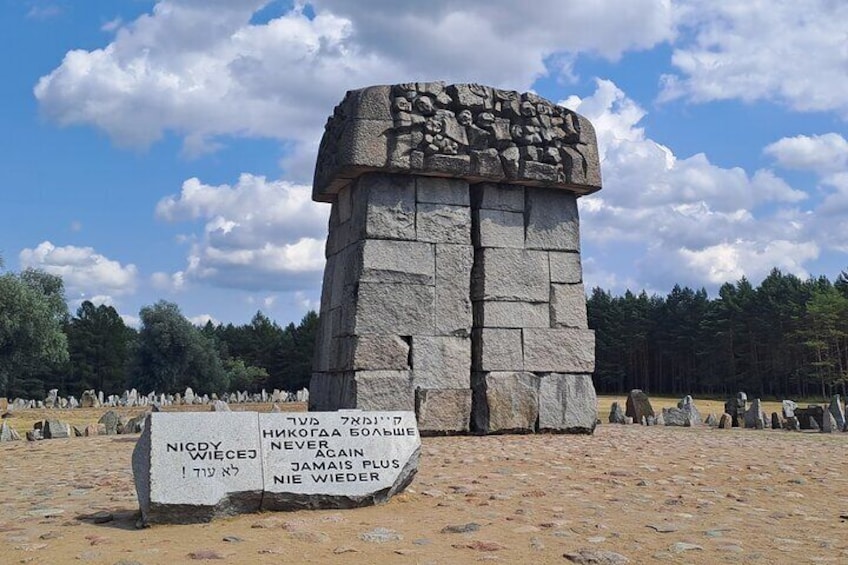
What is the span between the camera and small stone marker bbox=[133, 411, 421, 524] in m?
5.82

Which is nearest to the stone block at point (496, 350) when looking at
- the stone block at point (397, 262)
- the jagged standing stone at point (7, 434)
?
the stone block at point (397, 262)

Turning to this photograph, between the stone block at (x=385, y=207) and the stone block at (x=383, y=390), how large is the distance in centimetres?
191

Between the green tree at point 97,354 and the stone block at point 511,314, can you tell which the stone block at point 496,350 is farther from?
the green tree at point 97,354

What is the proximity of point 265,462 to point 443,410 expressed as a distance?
5.44 m

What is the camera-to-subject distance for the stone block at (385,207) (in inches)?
450

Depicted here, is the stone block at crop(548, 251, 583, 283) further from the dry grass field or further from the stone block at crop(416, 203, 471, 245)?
the dry grass field

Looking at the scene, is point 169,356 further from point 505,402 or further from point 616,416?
point 505,402

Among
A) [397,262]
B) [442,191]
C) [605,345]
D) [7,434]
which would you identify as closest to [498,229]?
[442,191]

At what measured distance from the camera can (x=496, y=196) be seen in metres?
12.3

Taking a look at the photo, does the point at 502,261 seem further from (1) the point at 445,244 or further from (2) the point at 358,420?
(2) the point at 358,420

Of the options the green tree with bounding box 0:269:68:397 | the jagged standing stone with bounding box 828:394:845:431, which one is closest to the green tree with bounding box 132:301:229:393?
the green tree with bounding box 0:269:68:397

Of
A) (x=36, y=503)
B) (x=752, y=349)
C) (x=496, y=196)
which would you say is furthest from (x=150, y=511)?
(x=752, y=349)

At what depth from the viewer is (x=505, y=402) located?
11.7 m

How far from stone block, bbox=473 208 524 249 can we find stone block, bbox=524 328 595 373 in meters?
1.34
